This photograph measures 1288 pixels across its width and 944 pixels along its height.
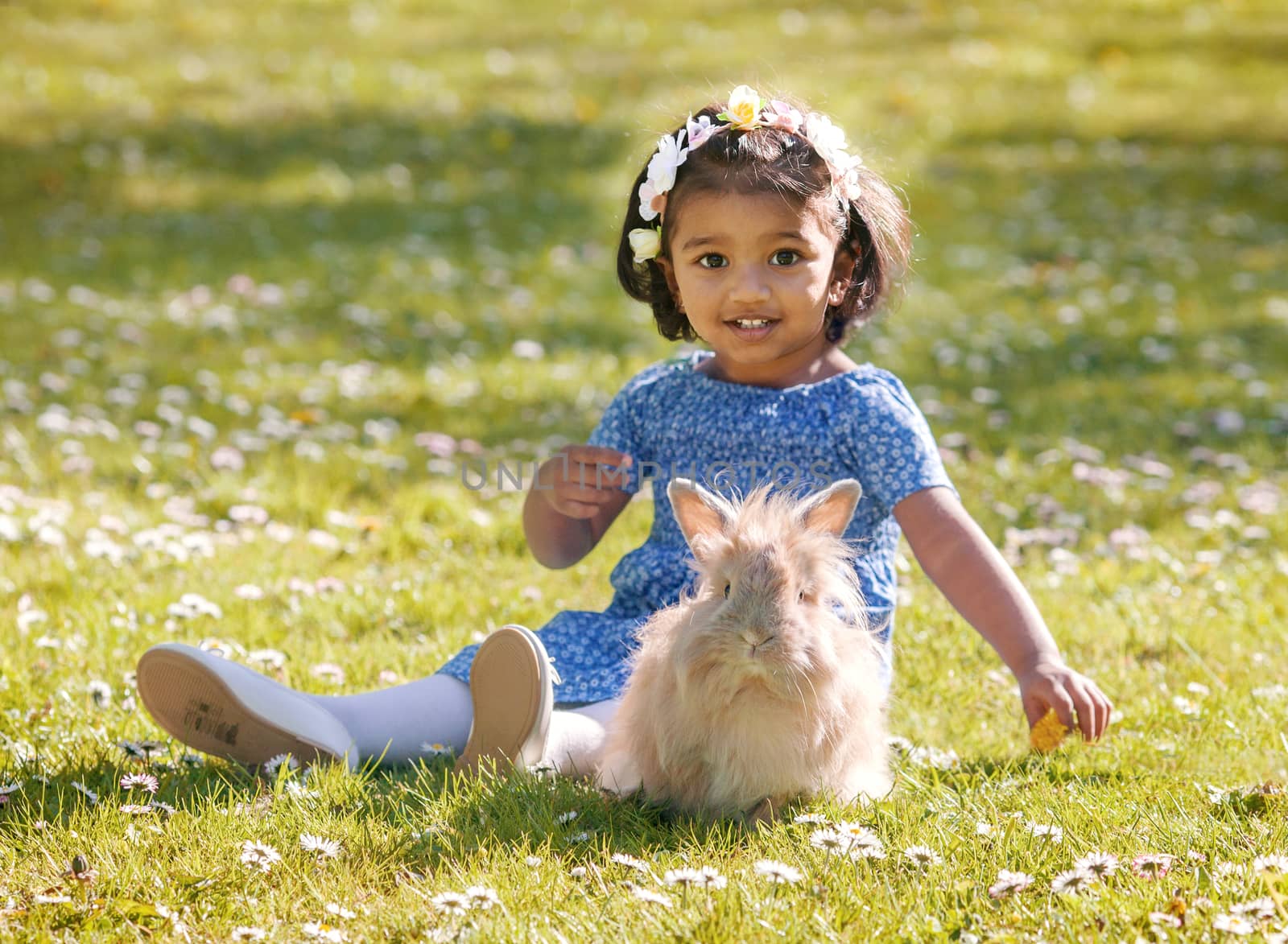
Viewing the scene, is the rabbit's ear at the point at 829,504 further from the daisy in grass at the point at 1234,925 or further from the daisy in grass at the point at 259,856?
the daisy in grass at the point at 259,856

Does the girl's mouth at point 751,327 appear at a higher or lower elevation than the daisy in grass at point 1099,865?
higher

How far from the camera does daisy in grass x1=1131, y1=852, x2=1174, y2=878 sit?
106 inches

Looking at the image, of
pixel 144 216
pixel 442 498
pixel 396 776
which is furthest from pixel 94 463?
pixel 144 216

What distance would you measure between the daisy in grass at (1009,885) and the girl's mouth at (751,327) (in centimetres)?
143

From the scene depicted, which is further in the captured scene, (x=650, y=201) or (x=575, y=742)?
(x=650, y=201)

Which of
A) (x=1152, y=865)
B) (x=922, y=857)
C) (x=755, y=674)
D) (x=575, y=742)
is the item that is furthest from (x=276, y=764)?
(x=1152, y=865)

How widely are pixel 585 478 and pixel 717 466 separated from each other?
382 mm

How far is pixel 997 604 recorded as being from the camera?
3.19 meters

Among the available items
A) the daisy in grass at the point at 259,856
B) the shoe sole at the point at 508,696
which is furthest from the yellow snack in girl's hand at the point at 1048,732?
the daisy in grass at the point at 259,856

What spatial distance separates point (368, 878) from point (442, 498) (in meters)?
2.87

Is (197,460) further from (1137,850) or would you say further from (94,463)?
(1137,850)

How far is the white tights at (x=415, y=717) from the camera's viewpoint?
3484mm

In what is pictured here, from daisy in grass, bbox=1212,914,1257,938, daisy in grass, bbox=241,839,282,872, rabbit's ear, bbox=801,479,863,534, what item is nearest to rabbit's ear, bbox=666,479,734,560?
rabbit's ear, bbox=801,479,863,534

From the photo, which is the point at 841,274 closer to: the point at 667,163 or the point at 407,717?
the point at 667,163
